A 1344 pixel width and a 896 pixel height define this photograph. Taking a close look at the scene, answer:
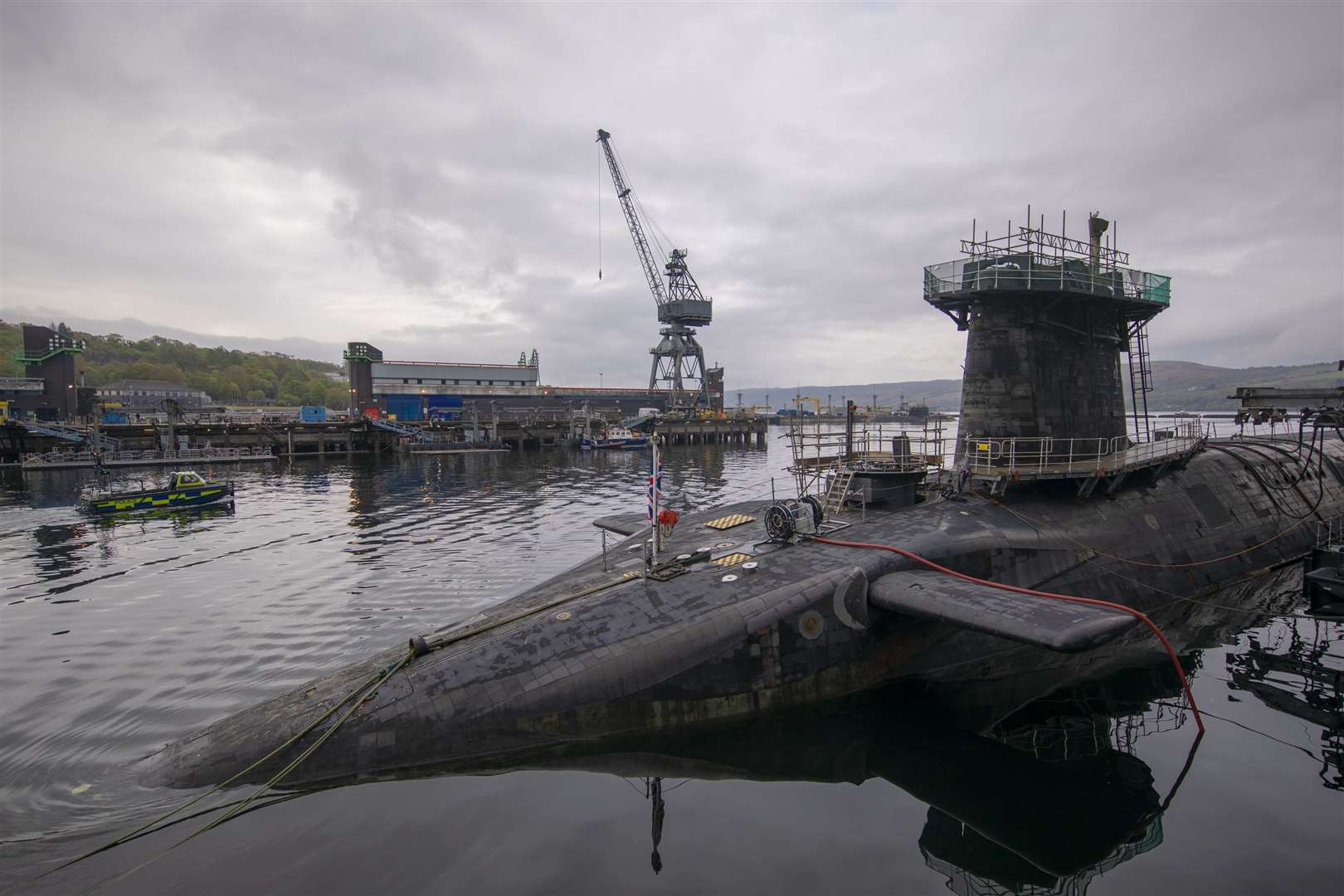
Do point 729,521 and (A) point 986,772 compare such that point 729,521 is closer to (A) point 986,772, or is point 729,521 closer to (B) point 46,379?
(A) point 986,772

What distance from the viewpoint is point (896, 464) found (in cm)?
1973

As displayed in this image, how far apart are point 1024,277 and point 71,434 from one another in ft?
297

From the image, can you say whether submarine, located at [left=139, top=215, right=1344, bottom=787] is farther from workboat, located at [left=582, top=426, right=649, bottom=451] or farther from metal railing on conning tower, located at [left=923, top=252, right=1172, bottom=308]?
workboat, located at [left=582, top=426, right=649, bottom=451]

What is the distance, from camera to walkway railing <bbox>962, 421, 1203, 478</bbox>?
1922cm

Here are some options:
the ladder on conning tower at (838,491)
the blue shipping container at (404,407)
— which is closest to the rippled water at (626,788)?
the ladder on conning tower at (838,491)

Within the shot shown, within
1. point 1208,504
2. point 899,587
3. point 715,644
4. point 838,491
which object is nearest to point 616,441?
point 838,491

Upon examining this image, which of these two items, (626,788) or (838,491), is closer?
(626,788)

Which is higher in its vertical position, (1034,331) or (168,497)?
(1034,331)

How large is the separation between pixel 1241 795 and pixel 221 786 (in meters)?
16.8

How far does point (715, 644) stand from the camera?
→ 12.6 meters

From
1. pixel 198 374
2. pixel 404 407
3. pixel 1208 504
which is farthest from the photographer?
pixel 198 374

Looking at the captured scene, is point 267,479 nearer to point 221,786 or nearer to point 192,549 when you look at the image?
point 192,549

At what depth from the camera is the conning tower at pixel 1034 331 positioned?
2092 cm

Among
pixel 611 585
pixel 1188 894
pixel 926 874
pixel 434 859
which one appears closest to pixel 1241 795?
pixel 1188 894
